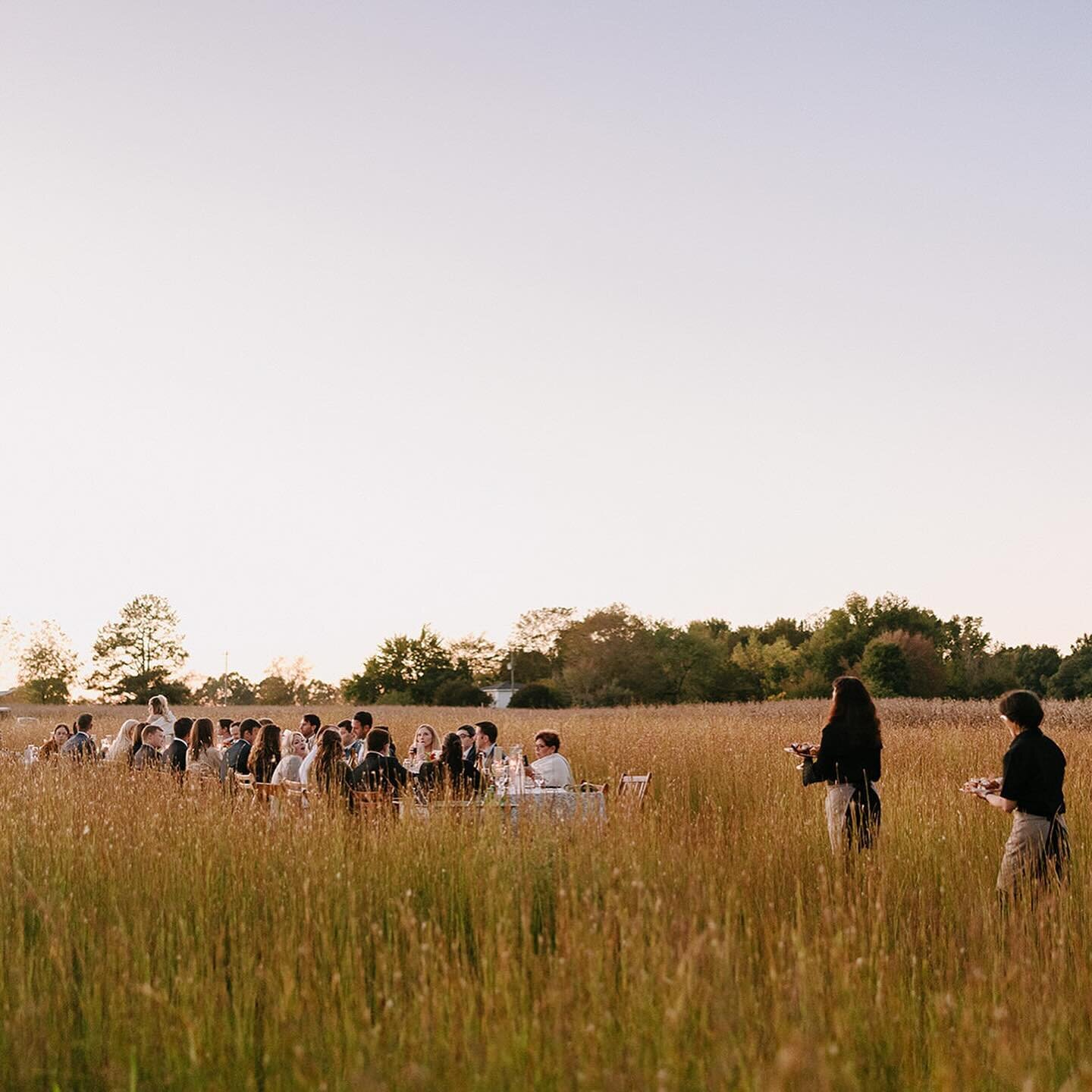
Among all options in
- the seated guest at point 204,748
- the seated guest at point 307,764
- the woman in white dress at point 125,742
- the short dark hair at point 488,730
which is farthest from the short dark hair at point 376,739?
the woman in white dress at point 125,742

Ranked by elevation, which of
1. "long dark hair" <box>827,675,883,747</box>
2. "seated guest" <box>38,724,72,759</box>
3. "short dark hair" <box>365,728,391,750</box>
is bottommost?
"seated guest" <box>38,724,72,759</box>

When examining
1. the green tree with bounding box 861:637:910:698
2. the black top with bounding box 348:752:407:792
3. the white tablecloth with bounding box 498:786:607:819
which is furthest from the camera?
the green tree with bounding box 861:637:910:698

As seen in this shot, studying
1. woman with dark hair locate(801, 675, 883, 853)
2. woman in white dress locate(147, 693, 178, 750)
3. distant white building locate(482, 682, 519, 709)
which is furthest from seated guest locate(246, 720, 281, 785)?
distant white building locate(482, 682, 519, 709)

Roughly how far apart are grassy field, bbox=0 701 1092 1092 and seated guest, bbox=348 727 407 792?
1585 millimetres

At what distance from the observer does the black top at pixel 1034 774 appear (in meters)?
5.93

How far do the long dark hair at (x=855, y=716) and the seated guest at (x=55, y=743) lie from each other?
31.3 ft

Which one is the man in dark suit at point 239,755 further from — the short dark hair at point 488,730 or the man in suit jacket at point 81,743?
the short dark hair at point 488,730

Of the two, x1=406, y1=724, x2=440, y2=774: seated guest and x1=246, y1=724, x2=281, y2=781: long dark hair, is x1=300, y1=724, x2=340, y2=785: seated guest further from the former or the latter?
x1=406, y1=724, x2=440, y2=774: seated guest

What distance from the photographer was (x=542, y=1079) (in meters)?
3.19

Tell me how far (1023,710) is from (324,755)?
18.6ft

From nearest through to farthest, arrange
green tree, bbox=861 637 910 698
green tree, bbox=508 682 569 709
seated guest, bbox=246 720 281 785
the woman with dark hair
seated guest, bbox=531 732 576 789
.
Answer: the woman with dark hair < seated guest, bbox=531 732 576 789 < seated guest, bbox=246 720 281 785 < green tree, bbox=861 637 910 698 < green tree, bbox=508 682 569 709

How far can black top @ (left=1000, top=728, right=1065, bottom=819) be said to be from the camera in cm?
593

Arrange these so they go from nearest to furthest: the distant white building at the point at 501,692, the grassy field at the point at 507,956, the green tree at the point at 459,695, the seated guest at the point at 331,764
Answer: the grassy field at the point at 507,956
the seated guest at the point at 331,764
the green tree at the point at 459,695
the distant white building at the point at 501,692

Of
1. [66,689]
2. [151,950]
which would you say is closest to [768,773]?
[151,950]
